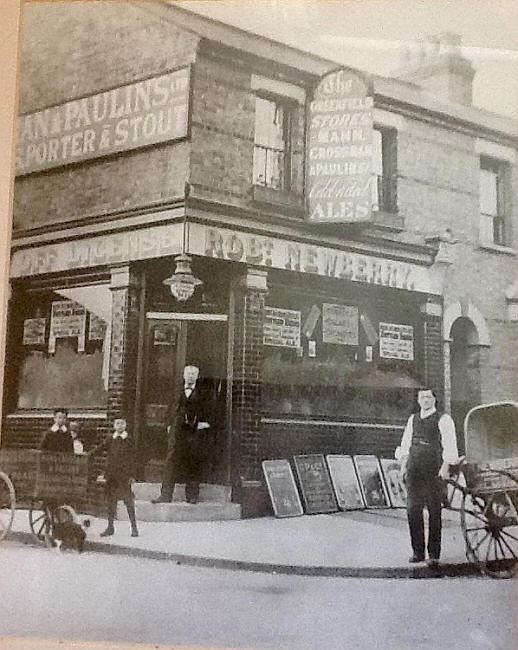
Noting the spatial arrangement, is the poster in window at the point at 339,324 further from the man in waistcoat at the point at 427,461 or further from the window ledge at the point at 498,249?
the window ledge at the point at 498,249

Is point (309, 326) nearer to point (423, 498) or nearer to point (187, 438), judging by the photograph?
point (187, 438)

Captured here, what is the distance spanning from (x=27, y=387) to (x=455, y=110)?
1.83m

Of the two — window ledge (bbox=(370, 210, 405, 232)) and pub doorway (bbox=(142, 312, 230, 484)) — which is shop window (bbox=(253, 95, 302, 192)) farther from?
pub doorway (bbox=(142, 312, 230, 484))

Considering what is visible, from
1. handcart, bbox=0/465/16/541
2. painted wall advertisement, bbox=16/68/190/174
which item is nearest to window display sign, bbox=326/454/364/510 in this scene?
handcart, bbox=0/465/16/541

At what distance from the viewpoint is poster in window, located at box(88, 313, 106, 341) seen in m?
2.65

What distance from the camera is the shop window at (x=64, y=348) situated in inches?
104

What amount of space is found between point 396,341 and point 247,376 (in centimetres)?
54

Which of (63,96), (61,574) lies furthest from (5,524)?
(63,96)

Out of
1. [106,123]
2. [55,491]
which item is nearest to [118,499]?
[55,491]

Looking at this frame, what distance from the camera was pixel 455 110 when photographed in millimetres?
2727

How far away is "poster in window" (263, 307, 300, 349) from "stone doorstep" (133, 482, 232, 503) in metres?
0.52

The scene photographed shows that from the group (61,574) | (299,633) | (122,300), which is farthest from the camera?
(122,300)

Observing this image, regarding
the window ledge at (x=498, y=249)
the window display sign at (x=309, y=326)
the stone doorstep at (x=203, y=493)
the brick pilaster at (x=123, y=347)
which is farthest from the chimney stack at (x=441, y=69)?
the stone doorstep at (x=203, y=493)

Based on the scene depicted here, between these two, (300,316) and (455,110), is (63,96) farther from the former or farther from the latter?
(455,110)
